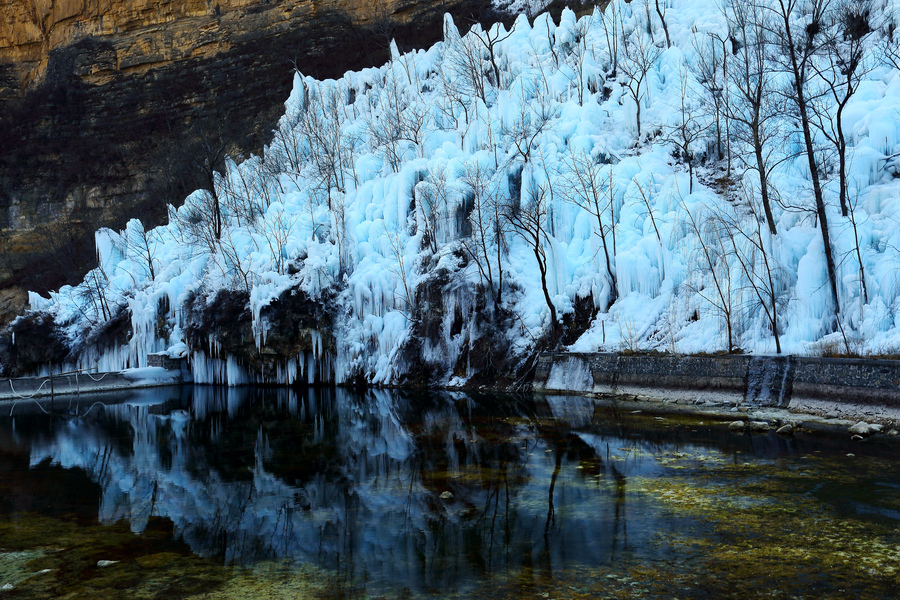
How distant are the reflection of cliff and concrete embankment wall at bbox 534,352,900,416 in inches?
116

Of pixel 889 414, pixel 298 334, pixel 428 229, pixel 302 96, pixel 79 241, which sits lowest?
pixel 889 414

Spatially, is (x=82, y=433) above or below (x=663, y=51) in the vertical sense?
below

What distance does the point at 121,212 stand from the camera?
128ft

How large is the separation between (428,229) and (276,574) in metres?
17.6

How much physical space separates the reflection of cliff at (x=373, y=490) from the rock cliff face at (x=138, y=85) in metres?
27.9

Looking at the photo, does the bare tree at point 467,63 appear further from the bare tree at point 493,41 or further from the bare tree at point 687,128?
the bare tree at point 687,128

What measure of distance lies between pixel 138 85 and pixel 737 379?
137 feet

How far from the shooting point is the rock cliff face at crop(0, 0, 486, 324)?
3884 cm

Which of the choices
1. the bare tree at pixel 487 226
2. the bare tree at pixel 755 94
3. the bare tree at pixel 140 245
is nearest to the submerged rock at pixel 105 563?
the bare tree at pixel 487 226

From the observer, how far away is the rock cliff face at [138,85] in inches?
1529

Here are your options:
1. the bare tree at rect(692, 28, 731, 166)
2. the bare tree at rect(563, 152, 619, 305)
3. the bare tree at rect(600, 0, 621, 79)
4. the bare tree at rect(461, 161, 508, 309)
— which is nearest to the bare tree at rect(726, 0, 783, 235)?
the bare tree at rect(692, 28, 731, 166)

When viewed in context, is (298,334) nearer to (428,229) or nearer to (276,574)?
(428,229)

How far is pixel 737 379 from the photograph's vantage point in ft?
42.7

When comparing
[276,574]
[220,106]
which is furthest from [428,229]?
[220,106]
